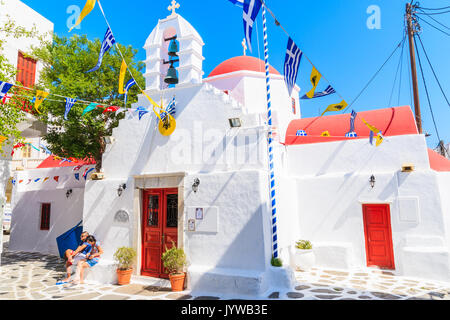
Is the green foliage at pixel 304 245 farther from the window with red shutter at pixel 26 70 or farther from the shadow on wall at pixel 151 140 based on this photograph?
the window with red shutter at pixel 26 70

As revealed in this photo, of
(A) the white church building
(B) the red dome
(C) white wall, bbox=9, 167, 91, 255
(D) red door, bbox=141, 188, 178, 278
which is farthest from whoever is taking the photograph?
(B) the red dome

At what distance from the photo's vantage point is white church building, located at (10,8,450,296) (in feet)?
20.7

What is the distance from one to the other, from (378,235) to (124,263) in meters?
6.94

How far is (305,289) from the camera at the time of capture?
611cm

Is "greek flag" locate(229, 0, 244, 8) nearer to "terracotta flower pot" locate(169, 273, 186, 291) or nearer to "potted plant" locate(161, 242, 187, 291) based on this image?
"potted plant" locate(161, 242, 187, 291)

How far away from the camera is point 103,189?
7.90 meters

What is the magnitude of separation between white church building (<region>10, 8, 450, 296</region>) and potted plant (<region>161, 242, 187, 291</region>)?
227mm

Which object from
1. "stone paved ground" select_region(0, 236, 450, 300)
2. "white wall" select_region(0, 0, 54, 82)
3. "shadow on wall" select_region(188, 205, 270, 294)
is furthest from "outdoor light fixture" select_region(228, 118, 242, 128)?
"white wall" select_region(0, 0, 54, 82)

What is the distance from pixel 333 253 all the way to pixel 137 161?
6.07 m

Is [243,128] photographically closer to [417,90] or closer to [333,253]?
[333,253]

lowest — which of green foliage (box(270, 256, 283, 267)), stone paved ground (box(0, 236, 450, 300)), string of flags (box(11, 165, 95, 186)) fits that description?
stone paved ground (box(0, 236, 450, 300))

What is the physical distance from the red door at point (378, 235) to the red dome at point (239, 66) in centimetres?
750
